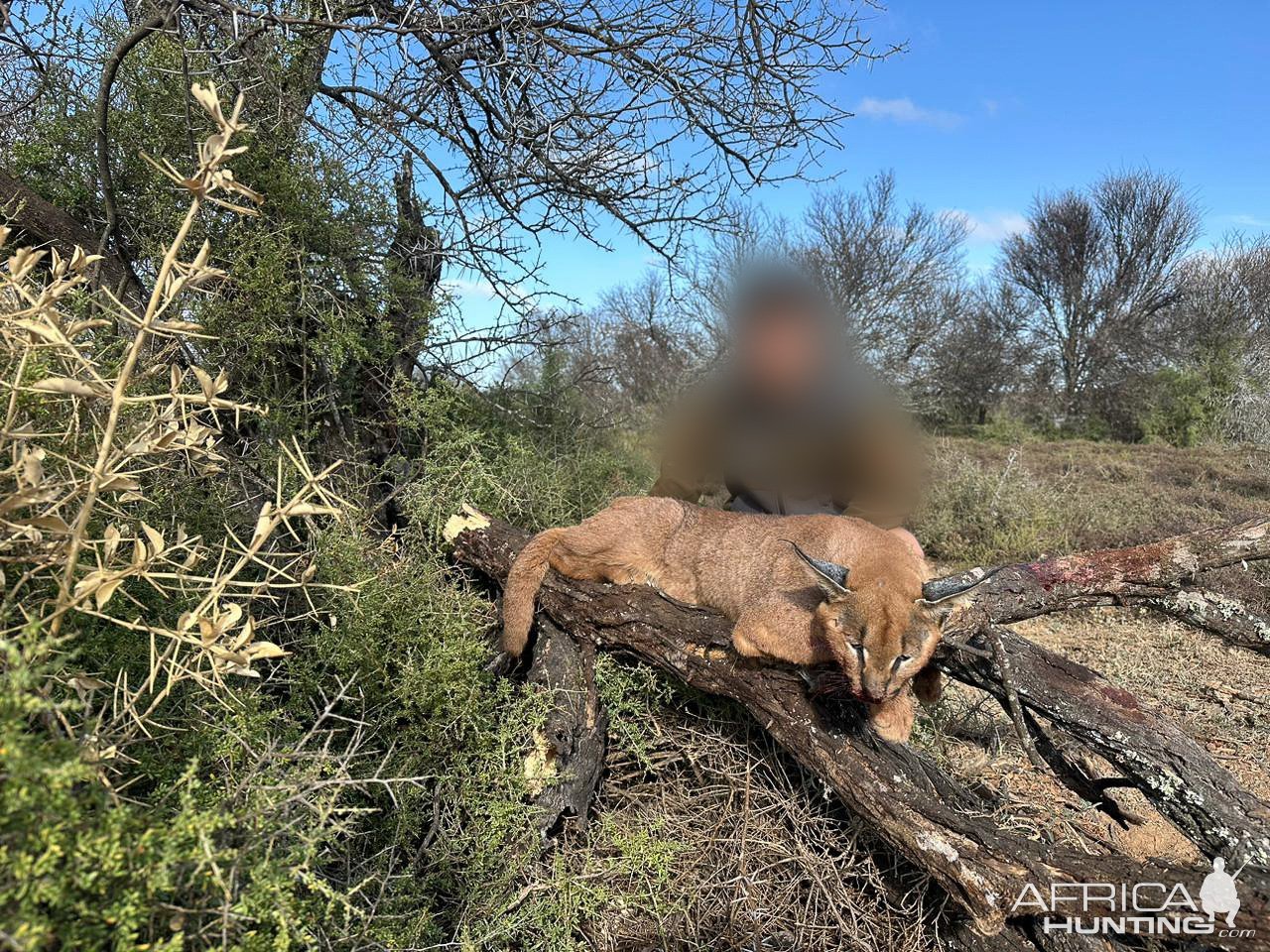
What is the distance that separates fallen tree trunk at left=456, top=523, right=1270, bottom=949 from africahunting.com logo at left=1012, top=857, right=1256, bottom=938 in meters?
0.02

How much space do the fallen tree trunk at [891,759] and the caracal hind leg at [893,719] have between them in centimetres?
8

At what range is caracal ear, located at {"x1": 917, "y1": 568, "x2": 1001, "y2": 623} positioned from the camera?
3166 mm

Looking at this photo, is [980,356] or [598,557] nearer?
[598,557]

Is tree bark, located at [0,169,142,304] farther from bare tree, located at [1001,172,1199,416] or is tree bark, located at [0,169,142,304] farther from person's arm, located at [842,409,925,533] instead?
bare tree, located at [1001,172,1199,416]

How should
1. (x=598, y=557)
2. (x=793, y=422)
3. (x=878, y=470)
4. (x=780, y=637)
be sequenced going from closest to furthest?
(x=780, y=637), (x=598, y=557), (x=878, y=470), (x=793, y=422)

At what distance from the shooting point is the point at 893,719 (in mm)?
3521

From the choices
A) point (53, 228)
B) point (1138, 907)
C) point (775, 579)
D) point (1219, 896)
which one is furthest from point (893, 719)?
point (53, 228)

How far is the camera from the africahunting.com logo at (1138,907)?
8.23ft

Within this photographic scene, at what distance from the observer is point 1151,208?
39344 mm

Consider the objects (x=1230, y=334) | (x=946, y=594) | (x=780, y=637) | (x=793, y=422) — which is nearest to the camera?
(x=946, y=594)

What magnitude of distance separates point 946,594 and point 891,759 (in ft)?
2.75

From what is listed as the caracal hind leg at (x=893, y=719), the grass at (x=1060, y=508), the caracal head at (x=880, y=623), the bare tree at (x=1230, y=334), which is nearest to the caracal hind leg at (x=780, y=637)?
the caracal head at (x=880, y=623)

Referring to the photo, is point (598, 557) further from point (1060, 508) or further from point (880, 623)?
point (1060, 508)

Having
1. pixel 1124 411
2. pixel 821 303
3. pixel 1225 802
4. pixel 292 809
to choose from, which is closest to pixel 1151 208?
pixel 1124 411
